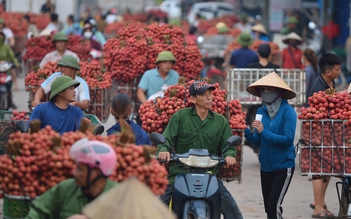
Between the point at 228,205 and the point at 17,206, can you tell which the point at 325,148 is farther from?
the point at 17,206

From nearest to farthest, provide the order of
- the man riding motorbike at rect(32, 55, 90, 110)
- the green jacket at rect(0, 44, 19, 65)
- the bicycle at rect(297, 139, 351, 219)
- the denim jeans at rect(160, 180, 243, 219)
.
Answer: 1. the denim jeans at rect(160, 180, 243, 219)
2. the bicycle at rect(297, 139, 351, 219)
3. the man riding motorbike at rect(32, 55, 90, 110)
4. the green jacket at rect(0, 44, 19, 65)

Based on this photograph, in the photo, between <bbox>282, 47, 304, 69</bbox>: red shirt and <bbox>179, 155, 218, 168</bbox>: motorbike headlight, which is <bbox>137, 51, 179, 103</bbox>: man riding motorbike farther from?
<bbox>282, 47, 304, 69</bbox>: red shirt

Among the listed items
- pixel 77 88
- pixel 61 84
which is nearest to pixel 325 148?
pixel 61 84

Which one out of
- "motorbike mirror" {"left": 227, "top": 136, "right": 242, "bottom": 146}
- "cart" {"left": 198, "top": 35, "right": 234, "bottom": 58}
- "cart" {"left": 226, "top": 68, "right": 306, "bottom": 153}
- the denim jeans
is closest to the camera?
"motorbike mirror" {"left": 227, "top": 136, "right": 242, "bottom": 146}

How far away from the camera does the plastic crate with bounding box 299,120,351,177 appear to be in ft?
28.9

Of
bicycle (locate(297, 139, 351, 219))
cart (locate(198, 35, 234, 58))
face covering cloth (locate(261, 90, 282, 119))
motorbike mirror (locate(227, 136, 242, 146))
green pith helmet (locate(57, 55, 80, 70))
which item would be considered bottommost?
bicycle (locate(297, 139, 351, 219))

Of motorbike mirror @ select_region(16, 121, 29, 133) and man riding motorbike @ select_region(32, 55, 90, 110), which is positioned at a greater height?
man riding motorbike @ select_region(32, 55, 90, 110)

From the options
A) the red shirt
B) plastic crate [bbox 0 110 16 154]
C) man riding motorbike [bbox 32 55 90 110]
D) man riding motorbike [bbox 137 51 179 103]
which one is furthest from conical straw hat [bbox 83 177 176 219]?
the red shirt

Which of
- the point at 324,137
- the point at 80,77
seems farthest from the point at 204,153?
the point at 80,77

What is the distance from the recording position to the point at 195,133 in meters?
8.03

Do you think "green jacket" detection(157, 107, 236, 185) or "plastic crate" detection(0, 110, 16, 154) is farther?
"plastic crate" detection(0, 110, 16, 154)

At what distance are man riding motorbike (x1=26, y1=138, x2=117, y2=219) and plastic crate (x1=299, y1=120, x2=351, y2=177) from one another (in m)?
3.55

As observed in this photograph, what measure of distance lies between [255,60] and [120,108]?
866 centimetres

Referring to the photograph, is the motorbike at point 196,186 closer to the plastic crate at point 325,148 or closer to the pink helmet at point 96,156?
the plastic crate at point 325,148
